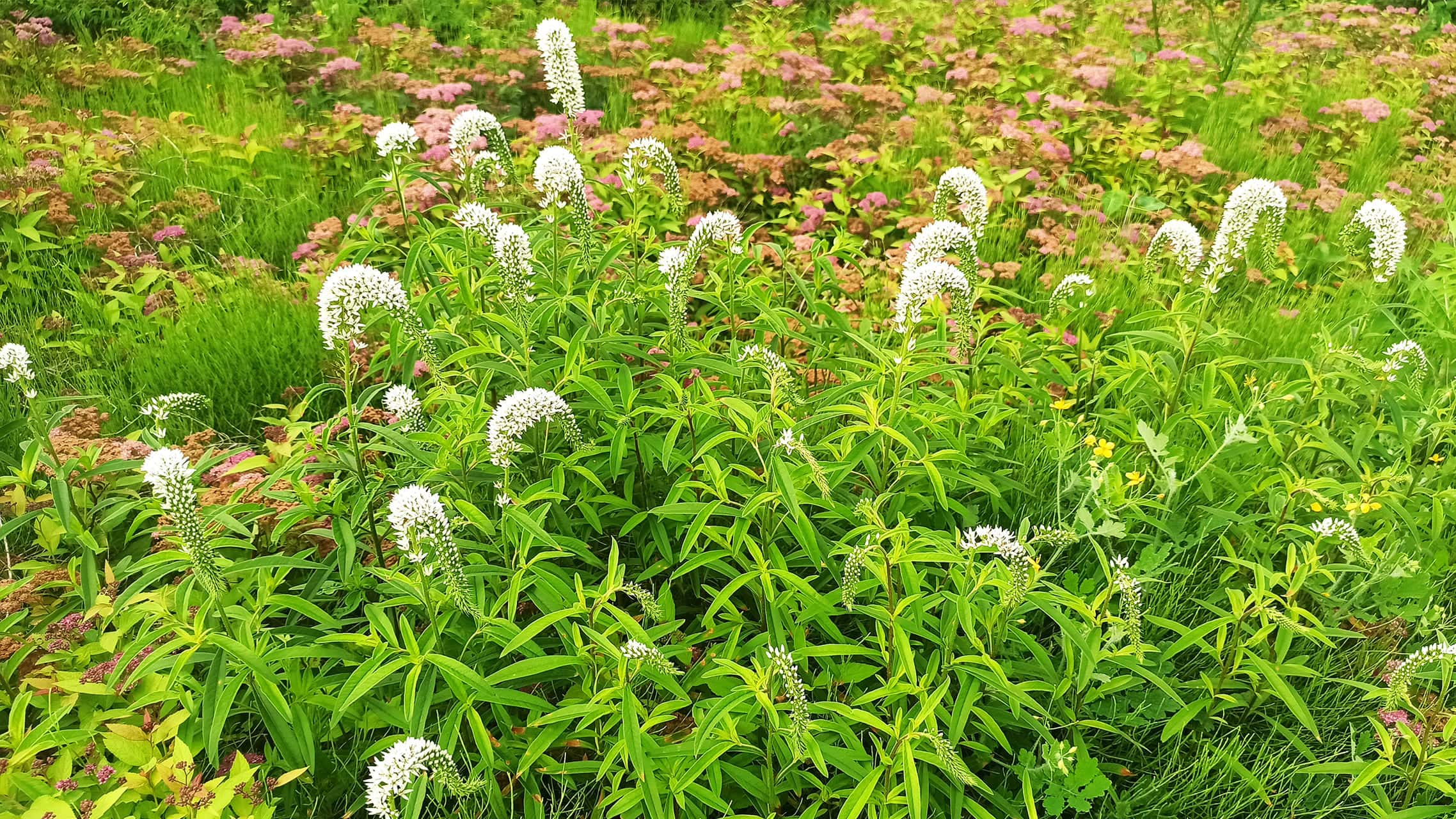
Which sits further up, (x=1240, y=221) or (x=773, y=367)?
(x=1240, y=221)

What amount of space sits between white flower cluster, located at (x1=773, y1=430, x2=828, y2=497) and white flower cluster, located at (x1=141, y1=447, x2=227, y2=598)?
1251mm

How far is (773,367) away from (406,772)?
4.17 feet

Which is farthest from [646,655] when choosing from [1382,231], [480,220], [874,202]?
[874,202]

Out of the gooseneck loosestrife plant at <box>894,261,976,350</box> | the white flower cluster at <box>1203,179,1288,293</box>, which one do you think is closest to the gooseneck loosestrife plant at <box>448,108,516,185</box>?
the gooseneck loosestrife plant at <box>894,261,976,350</box>

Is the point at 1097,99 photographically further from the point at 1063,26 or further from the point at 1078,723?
the point at 1078,723

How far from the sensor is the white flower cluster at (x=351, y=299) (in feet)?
6.79

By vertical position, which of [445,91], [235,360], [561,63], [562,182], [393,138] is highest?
[561,63]

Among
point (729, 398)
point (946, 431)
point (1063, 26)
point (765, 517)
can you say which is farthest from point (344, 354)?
point (1063, 26)

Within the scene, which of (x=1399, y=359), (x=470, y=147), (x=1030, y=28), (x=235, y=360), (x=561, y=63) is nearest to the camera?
(x=1399, y=359)

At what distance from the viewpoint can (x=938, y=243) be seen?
100 inches

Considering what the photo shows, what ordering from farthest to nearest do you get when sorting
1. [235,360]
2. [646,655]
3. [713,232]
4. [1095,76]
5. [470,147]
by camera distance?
[1095,76] < [235,360] < [470,147] < [713,232] < [646,655]

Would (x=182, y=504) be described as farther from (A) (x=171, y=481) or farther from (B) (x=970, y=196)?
(B) (x=970, y=196)

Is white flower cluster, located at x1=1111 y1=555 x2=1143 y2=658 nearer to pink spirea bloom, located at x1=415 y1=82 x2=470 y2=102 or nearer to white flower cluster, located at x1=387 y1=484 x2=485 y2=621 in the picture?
white flower cluster, located at x1=387 y1=484 x2=485 y2=621

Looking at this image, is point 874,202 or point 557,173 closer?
point 557,173
